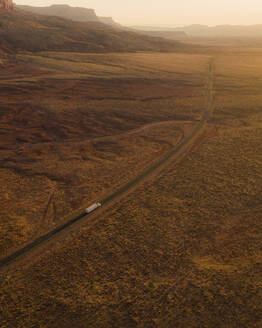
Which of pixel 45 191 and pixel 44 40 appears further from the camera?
pixel 44 40

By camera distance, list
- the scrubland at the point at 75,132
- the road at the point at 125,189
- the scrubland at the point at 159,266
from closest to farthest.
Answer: the scrubland at the point at 159,266 < the road at the point at 125,189 < the scrubland at the point at 75,132

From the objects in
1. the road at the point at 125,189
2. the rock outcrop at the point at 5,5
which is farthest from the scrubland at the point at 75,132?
the rock outcrop at the point at 5,5

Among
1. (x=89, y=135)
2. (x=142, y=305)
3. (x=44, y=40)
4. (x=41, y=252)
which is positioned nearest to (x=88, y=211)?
(x=41, y=252)

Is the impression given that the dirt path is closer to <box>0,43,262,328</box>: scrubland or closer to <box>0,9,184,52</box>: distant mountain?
<box>0,43,262,328</box>: scrubland

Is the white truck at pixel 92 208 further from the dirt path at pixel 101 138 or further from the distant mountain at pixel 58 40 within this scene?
the distant mountain at pixel 58 40

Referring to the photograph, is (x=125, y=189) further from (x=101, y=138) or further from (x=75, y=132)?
(x=75, y=132)

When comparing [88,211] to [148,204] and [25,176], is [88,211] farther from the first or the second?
[25,176]

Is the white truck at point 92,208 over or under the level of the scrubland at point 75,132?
under

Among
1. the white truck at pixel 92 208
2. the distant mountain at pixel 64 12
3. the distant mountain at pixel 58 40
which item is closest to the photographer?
the white truck at pixel 92 208

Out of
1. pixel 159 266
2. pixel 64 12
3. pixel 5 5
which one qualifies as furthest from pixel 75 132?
pixel 64 12
